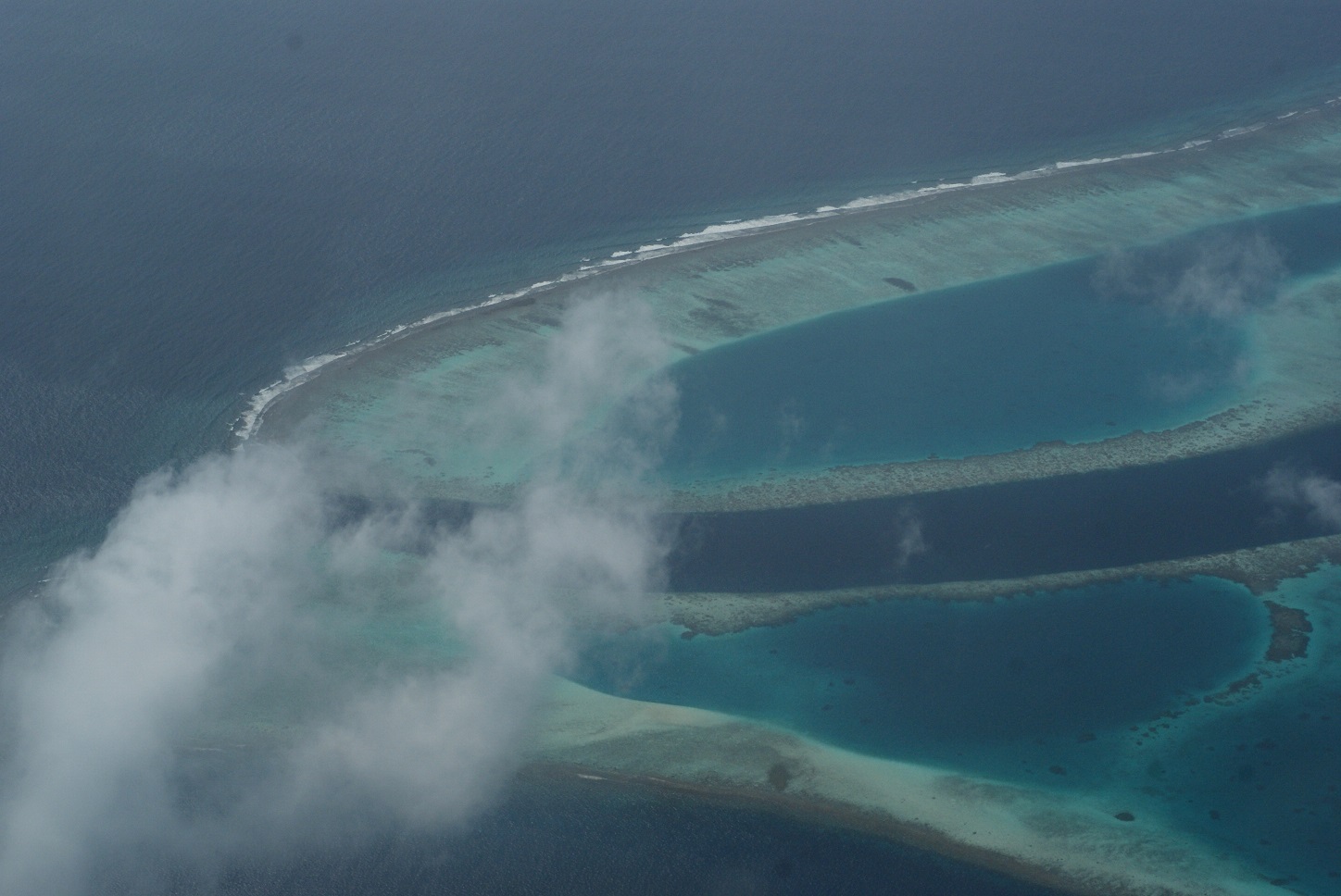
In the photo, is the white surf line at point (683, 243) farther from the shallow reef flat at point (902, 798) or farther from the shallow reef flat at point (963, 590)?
the shallow reef flat at point (902, 798)

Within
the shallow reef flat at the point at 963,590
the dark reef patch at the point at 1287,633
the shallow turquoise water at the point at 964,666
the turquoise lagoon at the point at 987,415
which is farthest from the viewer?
the shallow reef flat at the point at 963,590

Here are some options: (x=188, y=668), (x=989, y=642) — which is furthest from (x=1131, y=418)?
(x=188, y=668)

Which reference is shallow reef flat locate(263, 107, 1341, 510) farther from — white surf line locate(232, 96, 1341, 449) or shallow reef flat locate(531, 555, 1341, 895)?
shallow reef flat locate(531, 555, 1341, 895)

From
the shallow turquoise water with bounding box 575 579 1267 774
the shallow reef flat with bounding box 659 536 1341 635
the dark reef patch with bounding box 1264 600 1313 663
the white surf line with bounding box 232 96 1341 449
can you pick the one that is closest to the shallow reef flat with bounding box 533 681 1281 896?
the shallow turquoise water with bounding box 575 579 1267 774

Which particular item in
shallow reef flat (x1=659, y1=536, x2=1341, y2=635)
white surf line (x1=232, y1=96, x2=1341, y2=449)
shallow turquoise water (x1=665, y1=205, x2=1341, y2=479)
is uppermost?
white surf line (x1=232, y1=96, x2=1341, y2=449)

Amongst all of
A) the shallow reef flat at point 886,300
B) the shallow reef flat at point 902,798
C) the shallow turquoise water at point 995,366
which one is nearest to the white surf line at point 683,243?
the shallow reef flat at point 886,300

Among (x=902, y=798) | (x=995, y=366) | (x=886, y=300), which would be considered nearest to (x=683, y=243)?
(x=886, y=300)

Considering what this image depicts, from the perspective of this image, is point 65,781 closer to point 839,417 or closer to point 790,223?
point 839,417

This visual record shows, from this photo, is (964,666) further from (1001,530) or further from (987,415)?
(987,415)
